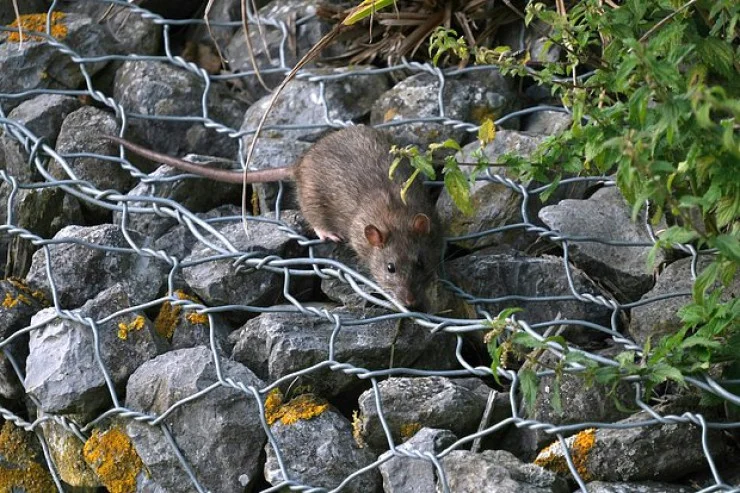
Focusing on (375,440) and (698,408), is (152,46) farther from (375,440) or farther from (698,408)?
(698,408)

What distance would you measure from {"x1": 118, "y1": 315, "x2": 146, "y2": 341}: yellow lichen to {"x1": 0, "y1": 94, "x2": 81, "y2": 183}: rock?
1208 millimetres

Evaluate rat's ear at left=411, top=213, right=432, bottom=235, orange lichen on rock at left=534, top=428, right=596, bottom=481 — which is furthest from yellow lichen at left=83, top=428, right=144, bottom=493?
rat's ear at left=411, top=213, right=432, bottom=235

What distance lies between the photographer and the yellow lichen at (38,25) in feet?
17.6

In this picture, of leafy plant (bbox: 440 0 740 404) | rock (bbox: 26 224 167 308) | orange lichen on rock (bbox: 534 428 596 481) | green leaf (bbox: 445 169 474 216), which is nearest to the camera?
leafy plant (bbox: 440 0 740 404)

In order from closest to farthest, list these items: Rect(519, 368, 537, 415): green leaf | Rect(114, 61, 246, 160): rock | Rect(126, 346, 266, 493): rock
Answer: Rect(519, 368, 537, 415): green leaf < Rect(126, 346, 266, 493): rock < Rect(114, 61, 246, 160): rock

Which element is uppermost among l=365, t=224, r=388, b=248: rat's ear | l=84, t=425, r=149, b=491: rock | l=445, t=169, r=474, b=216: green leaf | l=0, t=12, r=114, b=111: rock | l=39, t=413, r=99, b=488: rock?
l=445, t=169, r=474, b=216: green leaf

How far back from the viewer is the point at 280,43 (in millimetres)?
5570

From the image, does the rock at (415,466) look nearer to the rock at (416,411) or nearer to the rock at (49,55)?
the rock at (416,411)

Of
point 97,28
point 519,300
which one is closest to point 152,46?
point 97,28

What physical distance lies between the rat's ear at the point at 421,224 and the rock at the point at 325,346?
0.79 meters

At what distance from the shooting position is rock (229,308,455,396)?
364cm

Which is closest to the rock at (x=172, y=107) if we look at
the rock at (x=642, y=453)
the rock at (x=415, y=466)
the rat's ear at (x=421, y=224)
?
the rat's ear at (x=421, y=224)

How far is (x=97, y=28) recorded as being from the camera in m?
5.54

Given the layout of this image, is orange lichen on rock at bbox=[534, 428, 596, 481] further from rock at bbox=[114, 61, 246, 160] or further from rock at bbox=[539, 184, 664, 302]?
rock at bbox=[114, 61, 246, 160]
